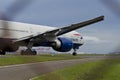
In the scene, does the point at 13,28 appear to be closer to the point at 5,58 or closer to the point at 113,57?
the point at 113,57

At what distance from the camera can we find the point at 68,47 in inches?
1166

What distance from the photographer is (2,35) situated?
2.73 m

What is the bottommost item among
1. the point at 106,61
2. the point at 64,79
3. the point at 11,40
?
the point at 64,79

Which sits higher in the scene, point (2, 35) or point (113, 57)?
point (2, 35)

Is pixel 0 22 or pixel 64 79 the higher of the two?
pixel 0 22

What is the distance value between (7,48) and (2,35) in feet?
0.91

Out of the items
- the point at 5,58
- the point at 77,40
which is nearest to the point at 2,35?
the point at 5,58

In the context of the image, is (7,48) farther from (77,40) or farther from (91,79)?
(77,40)

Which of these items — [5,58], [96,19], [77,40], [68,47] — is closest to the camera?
[96,19]

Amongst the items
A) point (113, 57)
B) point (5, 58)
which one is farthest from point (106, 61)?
point (5, 58)

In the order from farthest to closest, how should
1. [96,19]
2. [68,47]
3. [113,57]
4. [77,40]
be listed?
[77,40], [68,47], [96,19], [113,57]

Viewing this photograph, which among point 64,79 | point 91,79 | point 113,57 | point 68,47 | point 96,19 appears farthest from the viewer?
point 68,47

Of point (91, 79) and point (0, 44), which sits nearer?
point (0, 44)

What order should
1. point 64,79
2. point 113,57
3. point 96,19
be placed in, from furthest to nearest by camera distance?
point 64,79 < point 96,19 < point 113,57
